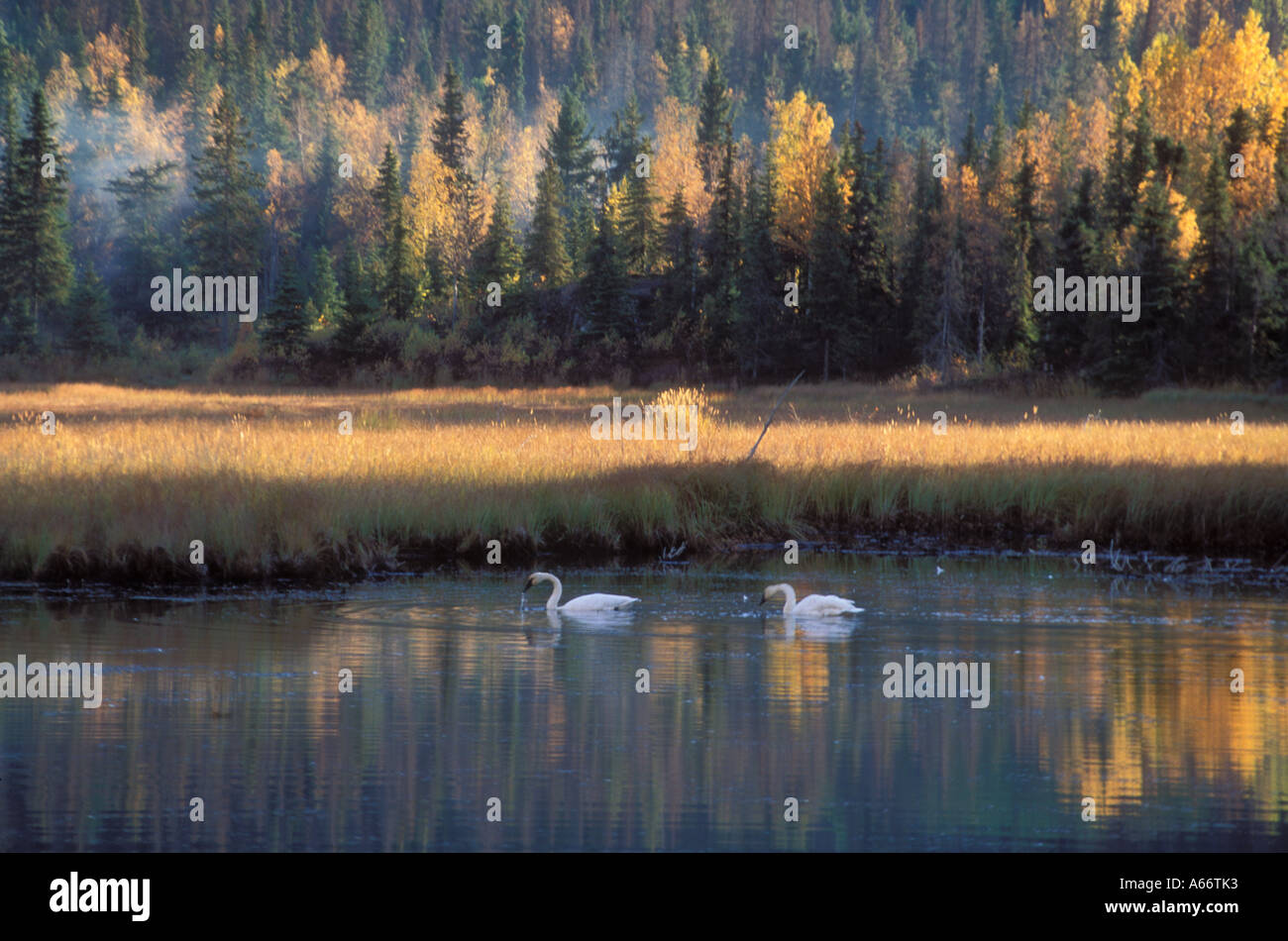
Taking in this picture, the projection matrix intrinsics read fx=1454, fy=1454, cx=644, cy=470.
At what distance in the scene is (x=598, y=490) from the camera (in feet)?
71.1

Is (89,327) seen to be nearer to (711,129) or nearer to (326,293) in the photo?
(326,293)

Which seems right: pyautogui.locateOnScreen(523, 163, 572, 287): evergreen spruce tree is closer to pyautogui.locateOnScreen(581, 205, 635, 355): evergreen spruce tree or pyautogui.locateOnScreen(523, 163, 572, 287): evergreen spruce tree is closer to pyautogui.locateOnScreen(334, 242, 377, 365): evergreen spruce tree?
pyautogui.locateOnScreen(581, 205, 635, 355): evergreen spruce tree

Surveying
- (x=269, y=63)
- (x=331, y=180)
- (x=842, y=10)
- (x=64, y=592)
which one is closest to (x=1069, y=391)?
(x=64, y=592)

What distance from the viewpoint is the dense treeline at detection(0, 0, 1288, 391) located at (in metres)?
53.8

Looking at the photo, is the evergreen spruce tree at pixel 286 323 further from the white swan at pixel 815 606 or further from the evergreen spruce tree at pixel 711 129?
the white swan at pixel 815 606

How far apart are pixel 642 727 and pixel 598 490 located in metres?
10.4

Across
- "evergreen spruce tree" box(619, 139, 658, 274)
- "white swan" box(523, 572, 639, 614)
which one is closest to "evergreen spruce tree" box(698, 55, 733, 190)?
"evergreen spruce tree" box(619, 139, 658, 274)

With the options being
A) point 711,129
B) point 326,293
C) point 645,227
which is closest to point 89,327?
point 326,293

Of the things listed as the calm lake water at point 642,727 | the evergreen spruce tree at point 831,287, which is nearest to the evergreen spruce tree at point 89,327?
the evergreen spruce tree at point 831,287

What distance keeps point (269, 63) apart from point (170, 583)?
124 meters

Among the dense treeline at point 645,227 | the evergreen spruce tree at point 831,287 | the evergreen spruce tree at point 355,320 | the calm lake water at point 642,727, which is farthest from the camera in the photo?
the evergreen spruce tree at point 355,320

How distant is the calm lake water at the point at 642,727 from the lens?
362 inches

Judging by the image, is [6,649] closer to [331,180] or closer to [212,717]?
[212,717]

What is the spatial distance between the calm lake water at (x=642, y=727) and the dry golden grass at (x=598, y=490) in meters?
1.76
